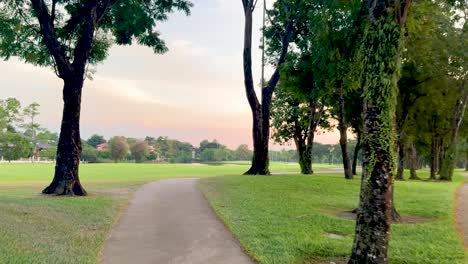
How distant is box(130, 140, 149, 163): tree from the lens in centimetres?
11944

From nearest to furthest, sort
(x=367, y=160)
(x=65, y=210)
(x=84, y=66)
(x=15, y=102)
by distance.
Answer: (x=367, y=160), (x=65, y=210), (x=84, y=66), (x=15, y=102)

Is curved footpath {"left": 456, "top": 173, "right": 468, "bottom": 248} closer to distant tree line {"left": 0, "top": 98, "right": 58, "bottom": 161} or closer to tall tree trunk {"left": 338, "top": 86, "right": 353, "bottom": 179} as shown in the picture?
tall tree trunk {"left": 338, "top": 86, "right": 353, "bottom": 179}

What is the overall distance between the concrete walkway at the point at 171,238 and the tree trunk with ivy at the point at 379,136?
96.1 inches

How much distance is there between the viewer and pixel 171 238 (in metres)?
9.84

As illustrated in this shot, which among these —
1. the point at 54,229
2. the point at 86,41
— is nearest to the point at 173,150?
the point at 86,41

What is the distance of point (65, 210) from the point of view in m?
13.3

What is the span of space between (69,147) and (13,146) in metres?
71.8

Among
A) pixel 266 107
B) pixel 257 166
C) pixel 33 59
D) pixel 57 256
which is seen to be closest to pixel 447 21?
pixel 266 107

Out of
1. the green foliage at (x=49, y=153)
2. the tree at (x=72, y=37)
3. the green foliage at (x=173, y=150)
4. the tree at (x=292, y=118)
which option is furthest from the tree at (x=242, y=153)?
the tree at (x=72, y=37)

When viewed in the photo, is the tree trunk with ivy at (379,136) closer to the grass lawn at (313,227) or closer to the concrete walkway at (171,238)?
the grass lawn at (313,227)

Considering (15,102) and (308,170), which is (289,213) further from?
(15,102)

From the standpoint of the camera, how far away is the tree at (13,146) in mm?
77250

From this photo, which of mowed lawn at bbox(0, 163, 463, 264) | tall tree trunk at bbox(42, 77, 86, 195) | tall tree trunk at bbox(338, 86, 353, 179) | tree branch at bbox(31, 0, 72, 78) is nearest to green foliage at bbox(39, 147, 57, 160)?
tall tree trunk at bbox(338, 86, 353, 179)

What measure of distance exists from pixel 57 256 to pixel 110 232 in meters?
2.56
